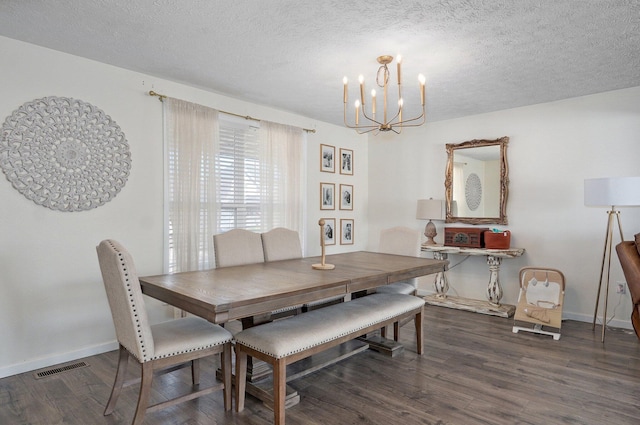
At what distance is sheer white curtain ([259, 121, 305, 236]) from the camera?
430cm

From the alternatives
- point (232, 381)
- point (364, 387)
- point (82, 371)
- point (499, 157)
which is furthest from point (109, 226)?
point (499, 157)

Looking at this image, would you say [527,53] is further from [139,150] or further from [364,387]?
[139,150]

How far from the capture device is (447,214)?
4.94 meters

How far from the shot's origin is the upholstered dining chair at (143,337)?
1852mm

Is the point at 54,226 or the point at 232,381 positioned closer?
the point at 232,381

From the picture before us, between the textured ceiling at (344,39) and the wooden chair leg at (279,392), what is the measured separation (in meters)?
2.06

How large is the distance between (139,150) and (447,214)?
3.69 m

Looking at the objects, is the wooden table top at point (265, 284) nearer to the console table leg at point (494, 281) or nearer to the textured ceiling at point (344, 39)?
the console table leg at point (494, 281)

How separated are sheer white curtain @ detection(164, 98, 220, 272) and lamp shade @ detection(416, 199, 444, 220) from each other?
8.46 ft

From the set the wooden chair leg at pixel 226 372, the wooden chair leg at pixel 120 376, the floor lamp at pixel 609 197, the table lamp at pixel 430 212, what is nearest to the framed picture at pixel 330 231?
the table lamp at pixel 430 212

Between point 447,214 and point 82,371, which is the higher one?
point 447,214

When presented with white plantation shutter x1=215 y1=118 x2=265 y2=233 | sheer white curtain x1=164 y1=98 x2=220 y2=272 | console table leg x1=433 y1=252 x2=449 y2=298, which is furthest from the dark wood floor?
white plantation shutter x1=215 y1=118 x2=265 y2=233

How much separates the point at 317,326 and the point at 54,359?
2.13m

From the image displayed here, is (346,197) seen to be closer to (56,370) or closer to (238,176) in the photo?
(238,176)
